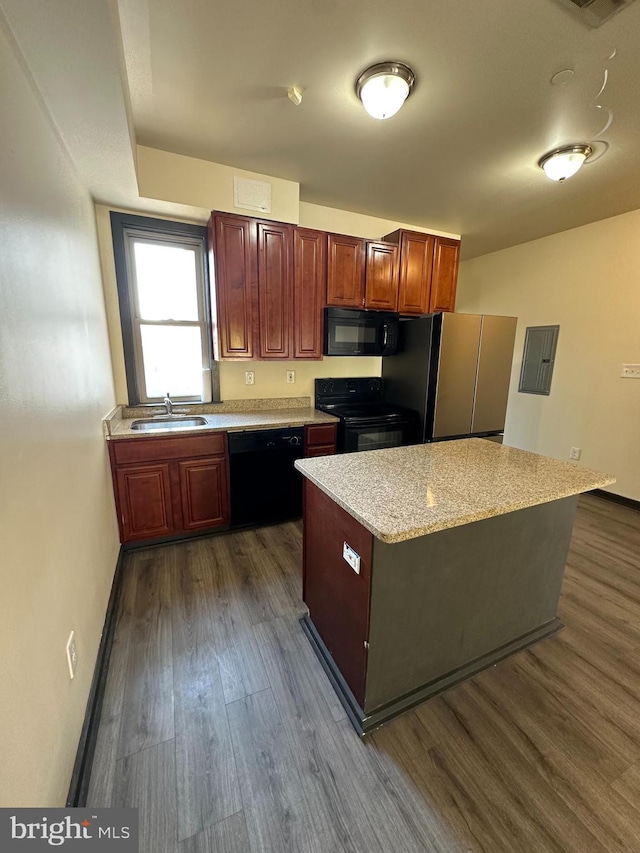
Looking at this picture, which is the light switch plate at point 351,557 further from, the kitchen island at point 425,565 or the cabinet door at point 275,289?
the cabinet door at point 275,289

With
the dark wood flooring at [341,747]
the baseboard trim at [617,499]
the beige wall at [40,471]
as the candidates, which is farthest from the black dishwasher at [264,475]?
the baseboard trim at [617,499]

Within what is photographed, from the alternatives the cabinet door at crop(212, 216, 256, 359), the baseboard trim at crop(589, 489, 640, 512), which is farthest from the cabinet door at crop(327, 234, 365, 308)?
the baseboard trim at crop(589, 489, 640, 512)

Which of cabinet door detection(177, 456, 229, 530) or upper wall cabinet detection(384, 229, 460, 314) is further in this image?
upper wall cabinet detection(384, 229, 460, 314)

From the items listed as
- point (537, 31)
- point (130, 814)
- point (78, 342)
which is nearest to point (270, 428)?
point (78, 342)

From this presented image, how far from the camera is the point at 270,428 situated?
103 inches

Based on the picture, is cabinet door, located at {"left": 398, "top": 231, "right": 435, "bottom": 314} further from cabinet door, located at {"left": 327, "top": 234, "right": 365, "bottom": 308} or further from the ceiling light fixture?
the ceiling light fixture

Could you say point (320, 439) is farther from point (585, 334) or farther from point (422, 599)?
point (585, 334)

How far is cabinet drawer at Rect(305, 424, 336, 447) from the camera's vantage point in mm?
2775

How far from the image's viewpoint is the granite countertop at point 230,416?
2305 mm

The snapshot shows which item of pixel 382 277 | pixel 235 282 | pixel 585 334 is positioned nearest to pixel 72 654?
pixel 235 282

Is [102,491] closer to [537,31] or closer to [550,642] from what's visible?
[550,642]

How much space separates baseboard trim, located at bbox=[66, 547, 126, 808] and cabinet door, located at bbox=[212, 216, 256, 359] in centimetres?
182

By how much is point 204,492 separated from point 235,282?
158 centimetres

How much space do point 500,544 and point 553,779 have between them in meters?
0.76
